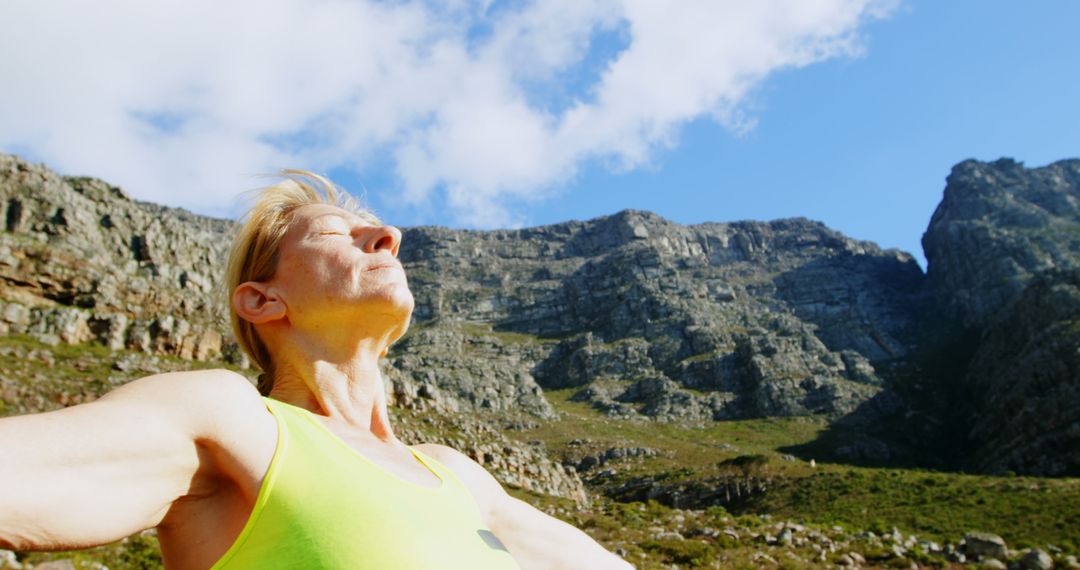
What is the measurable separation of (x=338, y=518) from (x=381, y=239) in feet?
3.38

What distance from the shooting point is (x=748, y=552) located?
616 inches

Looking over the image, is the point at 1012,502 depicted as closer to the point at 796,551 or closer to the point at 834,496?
the point at 834,496

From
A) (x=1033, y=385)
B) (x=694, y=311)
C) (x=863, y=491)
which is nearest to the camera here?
(x=863, y=491)

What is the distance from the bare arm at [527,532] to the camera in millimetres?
2123

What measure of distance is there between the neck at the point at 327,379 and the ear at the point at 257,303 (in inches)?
3.4

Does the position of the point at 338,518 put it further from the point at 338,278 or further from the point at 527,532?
the point at 527,532

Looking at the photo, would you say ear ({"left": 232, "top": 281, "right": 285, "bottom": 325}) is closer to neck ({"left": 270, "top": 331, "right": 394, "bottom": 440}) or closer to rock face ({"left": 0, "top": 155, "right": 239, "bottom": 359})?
neck ({"left": 270, "top": 331, "right": 394, "bottom": 440})

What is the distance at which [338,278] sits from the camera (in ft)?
6.71

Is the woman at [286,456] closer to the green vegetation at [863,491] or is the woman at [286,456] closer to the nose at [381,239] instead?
the nose at [381,239]

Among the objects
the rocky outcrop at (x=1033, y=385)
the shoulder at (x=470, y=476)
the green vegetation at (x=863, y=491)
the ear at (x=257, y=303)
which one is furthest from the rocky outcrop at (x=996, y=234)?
the ear at (x=257, y=303)

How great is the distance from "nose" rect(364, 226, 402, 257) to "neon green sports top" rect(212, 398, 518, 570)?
0.68 metres

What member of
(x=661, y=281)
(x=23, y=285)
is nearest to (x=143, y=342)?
(x=23, y=285)

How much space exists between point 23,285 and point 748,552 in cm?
3579

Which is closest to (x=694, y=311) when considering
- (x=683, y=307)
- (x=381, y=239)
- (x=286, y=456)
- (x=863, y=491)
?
(x=683, y=307)
